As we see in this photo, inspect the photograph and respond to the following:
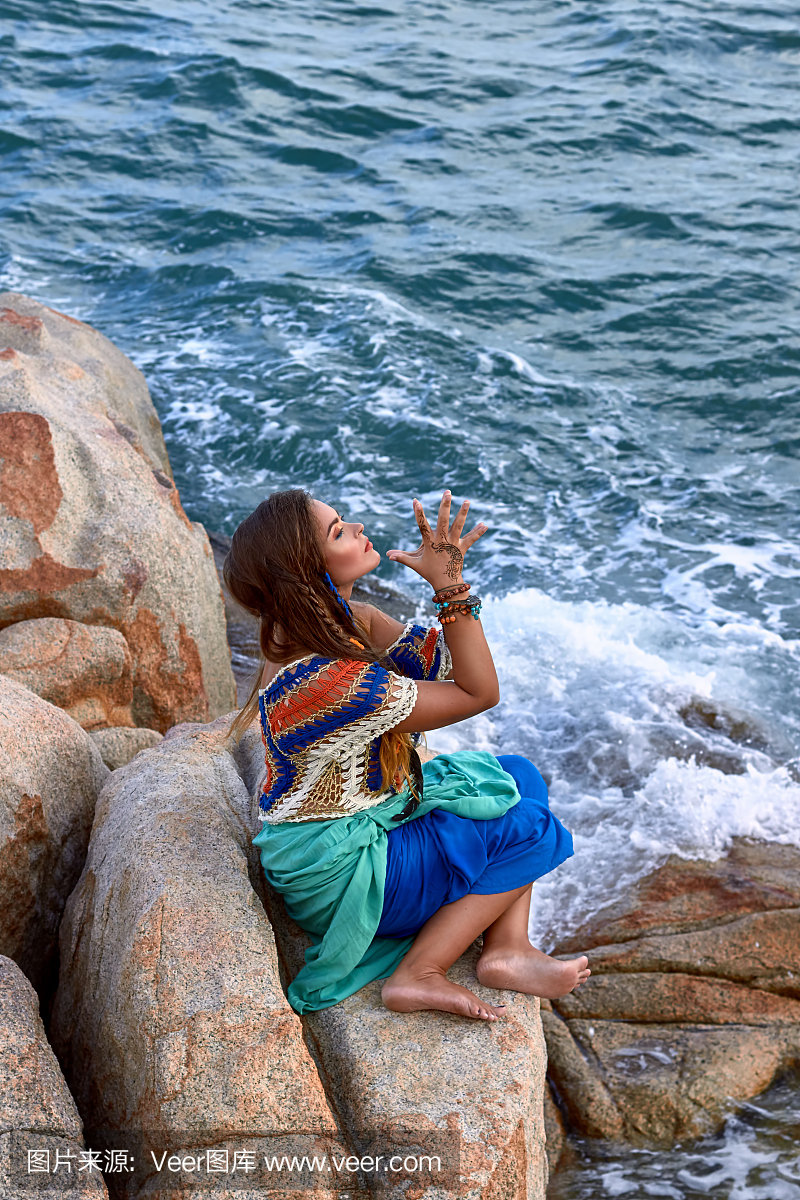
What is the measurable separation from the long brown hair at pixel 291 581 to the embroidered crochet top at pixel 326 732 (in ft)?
0.24

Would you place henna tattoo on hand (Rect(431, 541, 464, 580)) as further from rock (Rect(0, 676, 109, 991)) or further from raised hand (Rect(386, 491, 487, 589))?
rock (Rect(0, 676, 109, 991))

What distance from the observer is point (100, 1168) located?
2.46 metres

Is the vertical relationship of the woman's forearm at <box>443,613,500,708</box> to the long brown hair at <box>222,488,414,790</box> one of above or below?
below

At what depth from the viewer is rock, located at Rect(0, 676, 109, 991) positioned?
321cm

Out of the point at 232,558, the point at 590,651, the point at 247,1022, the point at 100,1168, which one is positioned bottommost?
the point at 590,651

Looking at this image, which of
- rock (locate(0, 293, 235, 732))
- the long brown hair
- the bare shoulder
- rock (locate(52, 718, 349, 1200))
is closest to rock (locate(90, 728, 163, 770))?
rock (locate(0, 293, 235, 732))

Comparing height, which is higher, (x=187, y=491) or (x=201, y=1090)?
(x=201, y=1090)

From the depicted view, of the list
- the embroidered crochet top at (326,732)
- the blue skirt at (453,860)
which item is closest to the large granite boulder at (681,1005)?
the blue skirt at (453,860)

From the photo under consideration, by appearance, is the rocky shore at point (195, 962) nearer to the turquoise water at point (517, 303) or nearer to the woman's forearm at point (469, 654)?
the turquoise water at point (517, 303)

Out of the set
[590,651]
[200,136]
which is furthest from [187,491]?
[200,136]

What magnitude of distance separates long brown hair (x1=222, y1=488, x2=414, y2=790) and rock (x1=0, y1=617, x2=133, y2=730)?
1.58 meters

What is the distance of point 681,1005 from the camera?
3859 mm

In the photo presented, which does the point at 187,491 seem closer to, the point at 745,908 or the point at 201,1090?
the point at 745,908

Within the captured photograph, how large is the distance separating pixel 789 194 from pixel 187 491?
8.83 metres
